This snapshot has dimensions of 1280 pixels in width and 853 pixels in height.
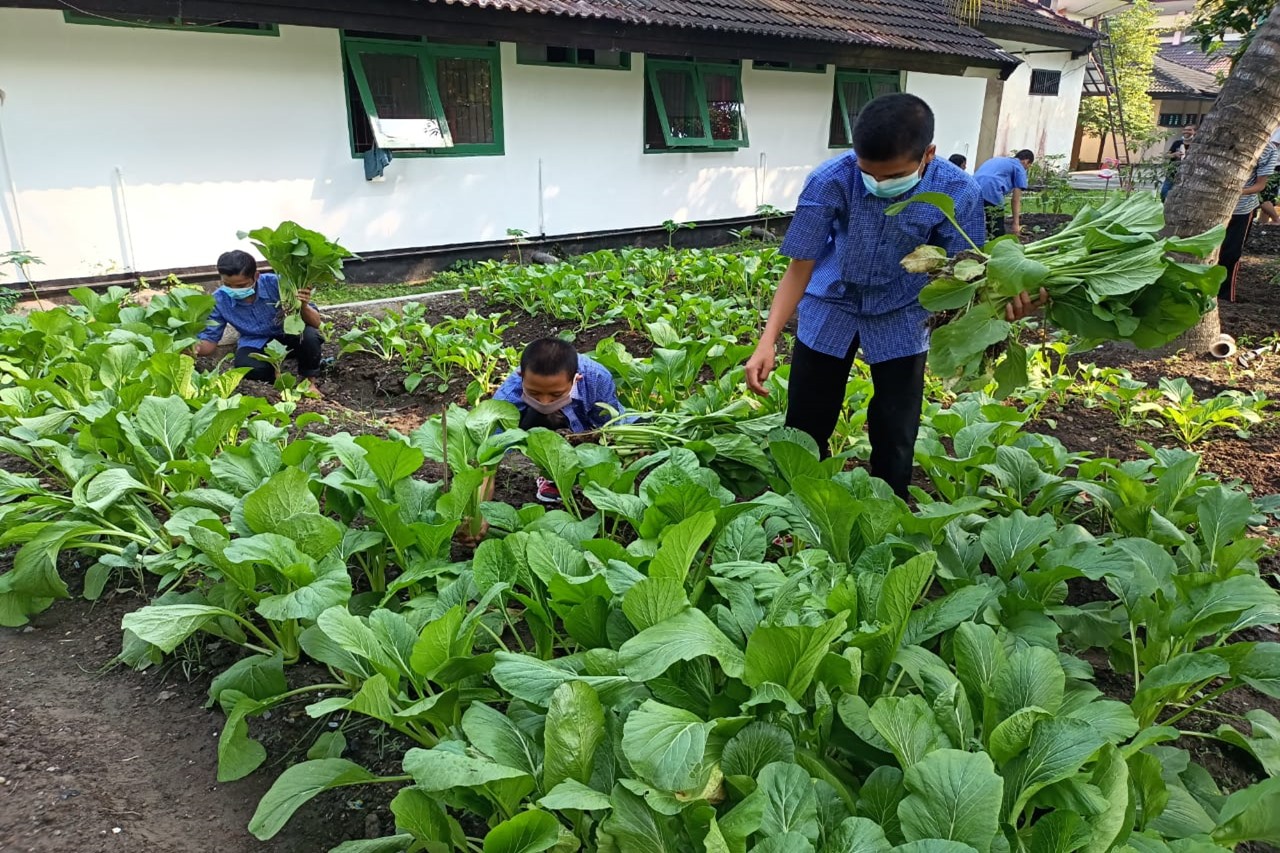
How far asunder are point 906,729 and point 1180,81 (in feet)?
131

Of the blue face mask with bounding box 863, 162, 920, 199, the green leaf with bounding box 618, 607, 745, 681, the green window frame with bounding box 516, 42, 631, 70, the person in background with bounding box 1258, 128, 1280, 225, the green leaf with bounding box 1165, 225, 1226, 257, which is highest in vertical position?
the green window frame with bounding box 516, 42, 631, 70

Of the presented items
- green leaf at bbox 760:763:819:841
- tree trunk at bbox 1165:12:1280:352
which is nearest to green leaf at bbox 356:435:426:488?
green leaf at bbox 760:763:819:841

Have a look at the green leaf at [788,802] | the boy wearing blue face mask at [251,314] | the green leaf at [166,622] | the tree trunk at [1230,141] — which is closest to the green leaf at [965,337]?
the green leaf at [788,802]

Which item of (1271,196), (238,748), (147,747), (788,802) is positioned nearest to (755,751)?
(788,802)

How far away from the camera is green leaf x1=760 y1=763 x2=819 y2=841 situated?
1623 mm

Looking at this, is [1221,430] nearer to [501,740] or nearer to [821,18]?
[501,740]

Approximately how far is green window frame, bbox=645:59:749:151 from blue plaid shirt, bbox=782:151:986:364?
367 inches

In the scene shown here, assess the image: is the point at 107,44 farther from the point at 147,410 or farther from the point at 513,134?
the point at 147,410

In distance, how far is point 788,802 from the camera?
166cm

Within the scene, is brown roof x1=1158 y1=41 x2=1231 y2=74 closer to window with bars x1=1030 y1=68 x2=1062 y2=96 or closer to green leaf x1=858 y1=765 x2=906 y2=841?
window with bars x1=1030 y1=68 x2=1062 y2=96

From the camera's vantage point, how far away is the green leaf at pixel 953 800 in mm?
1565

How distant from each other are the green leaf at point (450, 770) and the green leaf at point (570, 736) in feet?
0.24

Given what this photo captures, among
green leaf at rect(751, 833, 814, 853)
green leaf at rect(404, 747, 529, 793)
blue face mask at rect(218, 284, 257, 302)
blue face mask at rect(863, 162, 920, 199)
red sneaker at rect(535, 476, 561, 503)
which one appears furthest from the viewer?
blue face mask at rect(218, 284, 257, 302)

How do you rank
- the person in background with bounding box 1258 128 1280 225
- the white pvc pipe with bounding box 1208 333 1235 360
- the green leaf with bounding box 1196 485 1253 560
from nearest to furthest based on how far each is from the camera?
the green leaf with bounding box 1196 485 1253 560
the white pvc pipe with bounding box 1208 333 1235 360
the person in background with bounding box 1258 128 1280 225
